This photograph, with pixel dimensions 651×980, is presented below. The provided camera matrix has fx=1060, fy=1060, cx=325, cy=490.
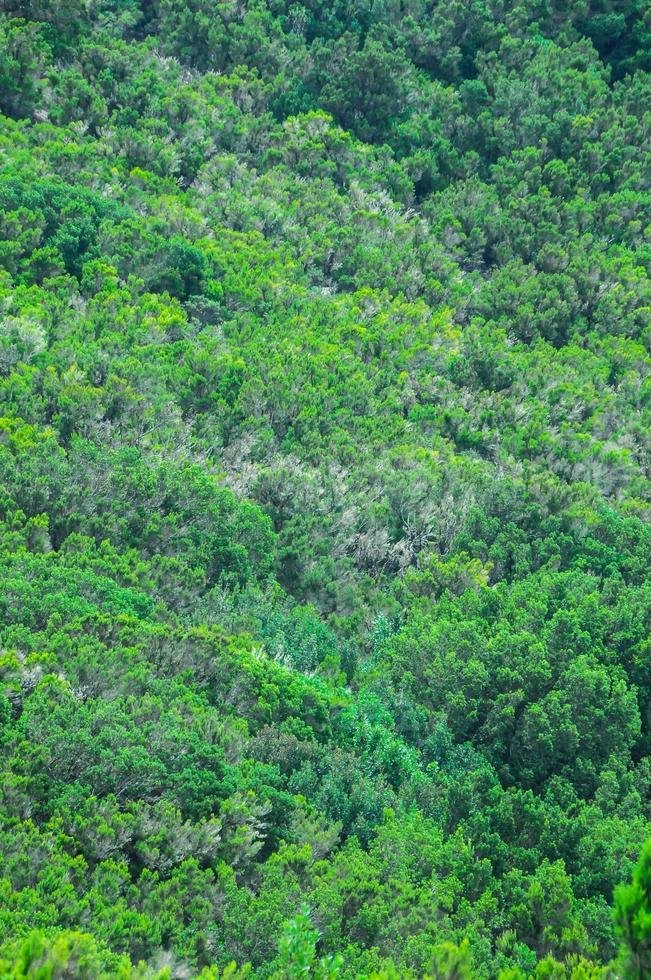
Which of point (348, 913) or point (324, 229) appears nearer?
point (348, 913)

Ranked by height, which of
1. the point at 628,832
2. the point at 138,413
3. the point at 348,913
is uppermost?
the point at 628,832

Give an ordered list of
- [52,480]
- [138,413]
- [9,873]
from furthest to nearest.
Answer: [138,413]
[52,480]
[9,873]

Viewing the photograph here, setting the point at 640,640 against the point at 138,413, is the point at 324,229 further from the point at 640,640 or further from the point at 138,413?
the point at 640,640

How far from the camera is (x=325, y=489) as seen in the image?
2866cm

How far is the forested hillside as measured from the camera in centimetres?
1645

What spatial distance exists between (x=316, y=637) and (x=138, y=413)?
826 cm

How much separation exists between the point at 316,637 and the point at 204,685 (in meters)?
4.34

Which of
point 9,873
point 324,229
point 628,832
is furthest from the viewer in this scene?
point 324,229

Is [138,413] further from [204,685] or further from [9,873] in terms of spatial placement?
[9,873]

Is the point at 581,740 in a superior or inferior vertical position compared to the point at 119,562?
superior

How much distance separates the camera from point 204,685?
20406 mm

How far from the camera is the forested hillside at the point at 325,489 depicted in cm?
1645

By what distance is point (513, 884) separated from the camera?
1805cm

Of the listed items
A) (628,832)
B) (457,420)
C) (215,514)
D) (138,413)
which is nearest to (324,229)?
(457,420)
